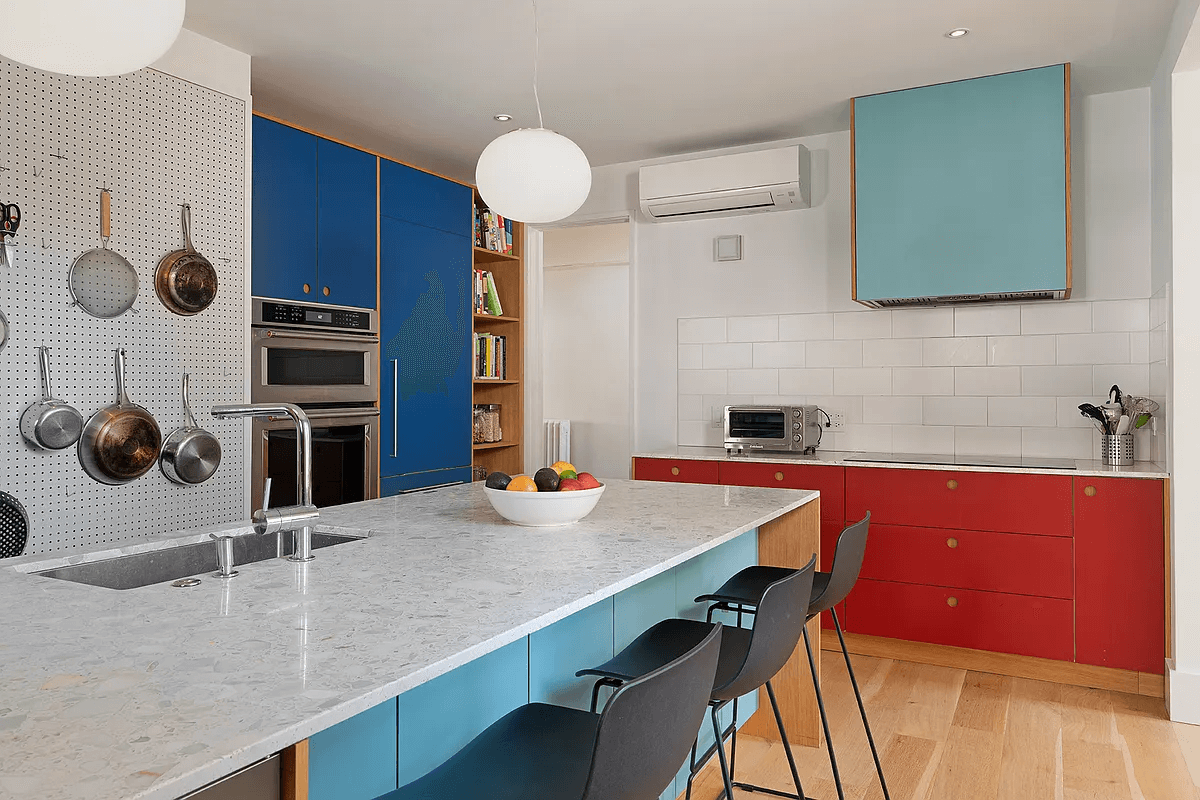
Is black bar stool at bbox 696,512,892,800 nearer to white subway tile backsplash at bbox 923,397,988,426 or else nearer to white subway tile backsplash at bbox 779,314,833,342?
white subway tile backsplash at bbox 923,397,988,426

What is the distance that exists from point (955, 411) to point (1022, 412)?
0.94ft

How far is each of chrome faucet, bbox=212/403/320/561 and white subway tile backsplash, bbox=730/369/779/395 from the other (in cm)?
312

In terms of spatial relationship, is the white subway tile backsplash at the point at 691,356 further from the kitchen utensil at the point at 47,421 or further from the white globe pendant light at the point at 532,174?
the kitchen utensil at the point at 47,421

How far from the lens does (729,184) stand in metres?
4.27

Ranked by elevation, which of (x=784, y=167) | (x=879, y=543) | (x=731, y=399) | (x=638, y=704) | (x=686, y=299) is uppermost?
(x=784, y=167)

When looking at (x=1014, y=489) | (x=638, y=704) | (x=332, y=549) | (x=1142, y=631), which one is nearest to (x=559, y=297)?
(x=1014, y=489)

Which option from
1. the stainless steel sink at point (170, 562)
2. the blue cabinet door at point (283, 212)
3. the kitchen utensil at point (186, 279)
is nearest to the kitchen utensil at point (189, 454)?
the kitchen utensil at point (186, 279)

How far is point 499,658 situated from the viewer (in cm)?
160

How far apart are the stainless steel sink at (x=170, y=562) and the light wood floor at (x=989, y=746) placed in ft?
4.61

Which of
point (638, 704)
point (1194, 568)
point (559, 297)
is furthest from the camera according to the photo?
point (559, 297)

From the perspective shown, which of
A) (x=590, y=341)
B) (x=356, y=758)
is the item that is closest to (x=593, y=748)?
(x=356, y=758)

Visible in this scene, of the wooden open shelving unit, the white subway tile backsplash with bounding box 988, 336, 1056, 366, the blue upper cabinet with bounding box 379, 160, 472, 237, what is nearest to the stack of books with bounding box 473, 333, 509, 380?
the wooden open shelving unit

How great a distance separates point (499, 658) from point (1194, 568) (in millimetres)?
2700

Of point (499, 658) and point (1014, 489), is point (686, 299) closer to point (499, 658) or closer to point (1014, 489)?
point (1014, 489)
